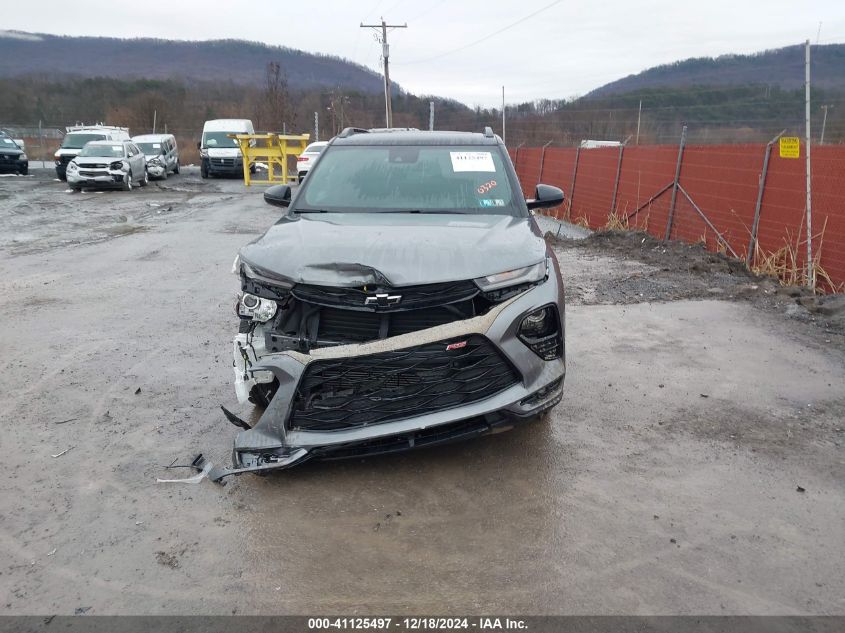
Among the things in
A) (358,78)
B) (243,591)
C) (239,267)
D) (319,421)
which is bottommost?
(243,591)

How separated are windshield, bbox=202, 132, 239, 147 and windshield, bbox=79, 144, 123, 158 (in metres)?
8.24

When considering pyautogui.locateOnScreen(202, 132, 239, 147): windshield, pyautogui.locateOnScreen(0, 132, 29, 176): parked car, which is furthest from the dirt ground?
pyautogui.locateOnScreen(0, 132, 29, 176): parked car

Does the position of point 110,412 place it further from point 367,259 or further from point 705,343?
point 705,343

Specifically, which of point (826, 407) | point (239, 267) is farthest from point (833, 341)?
point (239, 267)

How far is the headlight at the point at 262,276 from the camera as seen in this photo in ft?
11.0

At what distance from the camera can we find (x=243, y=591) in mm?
2617

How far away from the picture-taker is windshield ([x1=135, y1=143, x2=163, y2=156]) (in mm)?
27030

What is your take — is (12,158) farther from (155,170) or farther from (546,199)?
(546,199)

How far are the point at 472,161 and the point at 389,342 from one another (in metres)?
2.28

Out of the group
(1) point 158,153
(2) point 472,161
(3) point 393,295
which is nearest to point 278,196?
(2) point 472,161

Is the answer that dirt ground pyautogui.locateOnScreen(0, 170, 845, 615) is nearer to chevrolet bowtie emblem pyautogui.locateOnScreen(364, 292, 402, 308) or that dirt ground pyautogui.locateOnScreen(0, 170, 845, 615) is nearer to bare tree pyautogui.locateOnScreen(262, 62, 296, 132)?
chevrolet bowtie emblem pyautogui.locateOnScreen(364, 292, 402, 308)

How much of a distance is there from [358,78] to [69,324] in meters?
158

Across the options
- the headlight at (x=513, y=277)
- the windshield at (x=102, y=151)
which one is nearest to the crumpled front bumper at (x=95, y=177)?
the windshield at (x=102, y=151)

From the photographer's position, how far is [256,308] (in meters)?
3.51
